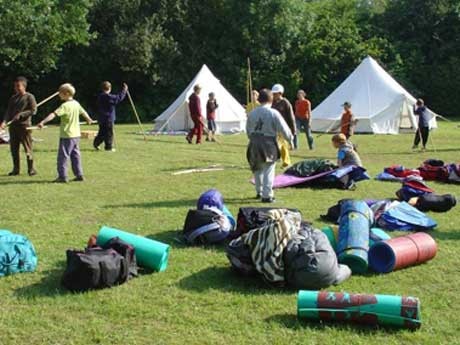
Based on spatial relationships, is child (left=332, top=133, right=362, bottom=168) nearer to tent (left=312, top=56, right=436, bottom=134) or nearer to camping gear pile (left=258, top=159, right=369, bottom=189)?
camping gear pile (left=258, top=159, right=369, bottom=189)

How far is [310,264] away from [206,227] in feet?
5.94

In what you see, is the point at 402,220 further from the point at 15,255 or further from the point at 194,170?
the point at 194,170

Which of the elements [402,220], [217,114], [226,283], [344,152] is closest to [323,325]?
A: [226,283]

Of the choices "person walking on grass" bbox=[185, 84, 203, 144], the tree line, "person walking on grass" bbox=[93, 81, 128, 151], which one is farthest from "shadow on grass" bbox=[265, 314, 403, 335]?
the tree line

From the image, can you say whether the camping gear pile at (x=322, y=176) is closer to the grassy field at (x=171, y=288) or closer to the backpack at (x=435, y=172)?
the grassy field at (x=171, y=288)

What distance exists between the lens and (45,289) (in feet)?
18.5

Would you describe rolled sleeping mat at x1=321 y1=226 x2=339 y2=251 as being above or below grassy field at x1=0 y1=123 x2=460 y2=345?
above

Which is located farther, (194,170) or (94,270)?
(194,170)

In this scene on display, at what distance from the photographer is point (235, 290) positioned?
5652 mm

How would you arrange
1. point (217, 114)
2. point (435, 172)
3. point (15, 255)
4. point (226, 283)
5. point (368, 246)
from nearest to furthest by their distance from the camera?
point (226, 283) < point (15, 255) < point (368, 246) < point (435, 172) < point (217, 114)

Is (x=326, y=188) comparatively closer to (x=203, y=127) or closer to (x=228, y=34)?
(x=203, y=127)

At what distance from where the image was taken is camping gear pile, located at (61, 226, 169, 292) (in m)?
5.51

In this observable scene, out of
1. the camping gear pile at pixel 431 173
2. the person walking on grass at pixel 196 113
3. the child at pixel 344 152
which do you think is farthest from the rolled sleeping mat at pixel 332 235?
the person walking on grass at pixel 196 113

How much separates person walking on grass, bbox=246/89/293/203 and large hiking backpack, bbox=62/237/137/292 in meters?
3.97
